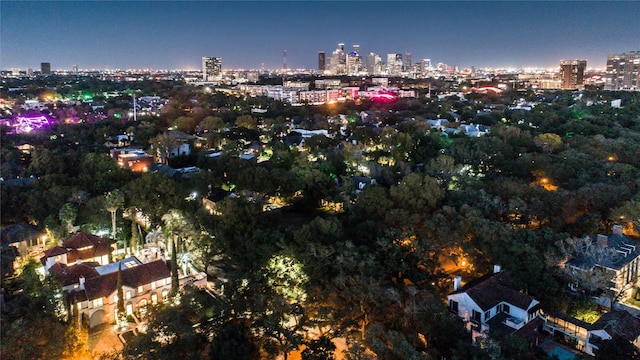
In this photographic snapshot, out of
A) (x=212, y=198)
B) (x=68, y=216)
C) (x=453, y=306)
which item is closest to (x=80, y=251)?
(x=68, y=216)

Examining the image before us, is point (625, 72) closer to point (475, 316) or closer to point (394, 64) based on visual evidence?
point (394, 64)

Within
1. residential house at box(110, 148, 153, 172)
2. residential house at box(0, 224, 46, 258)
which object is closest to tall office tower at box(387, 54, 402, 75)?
residential house at box(110, 148, 153, 172)

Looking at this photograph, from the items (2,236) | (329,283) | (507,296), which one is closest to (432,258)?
(507,296)

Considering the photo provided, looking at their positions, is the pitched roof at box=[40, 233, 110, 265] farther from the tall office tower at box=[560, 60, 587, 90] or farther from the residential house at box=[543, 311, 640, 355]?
the tall office tower at box=[560, 60, 587, 90]

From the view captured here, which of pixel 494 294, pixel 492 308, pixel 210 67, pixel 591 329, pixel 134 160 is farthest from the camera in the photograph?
pixel 210 67

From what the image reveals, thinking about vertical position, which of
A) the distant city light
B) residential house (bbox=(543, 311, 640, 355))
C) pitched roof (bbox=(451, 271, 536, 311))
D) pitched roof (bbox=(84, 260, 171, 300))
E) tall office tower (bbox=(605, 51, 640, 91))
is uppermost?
tall office tower (bbox=(605, 51, 640, 91))

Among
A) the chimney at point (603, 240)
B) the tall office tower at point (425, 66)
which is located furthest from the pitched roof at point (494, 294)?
the tall office tower at point (425, 66)

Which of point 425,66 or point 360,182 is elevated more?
point 425,66
